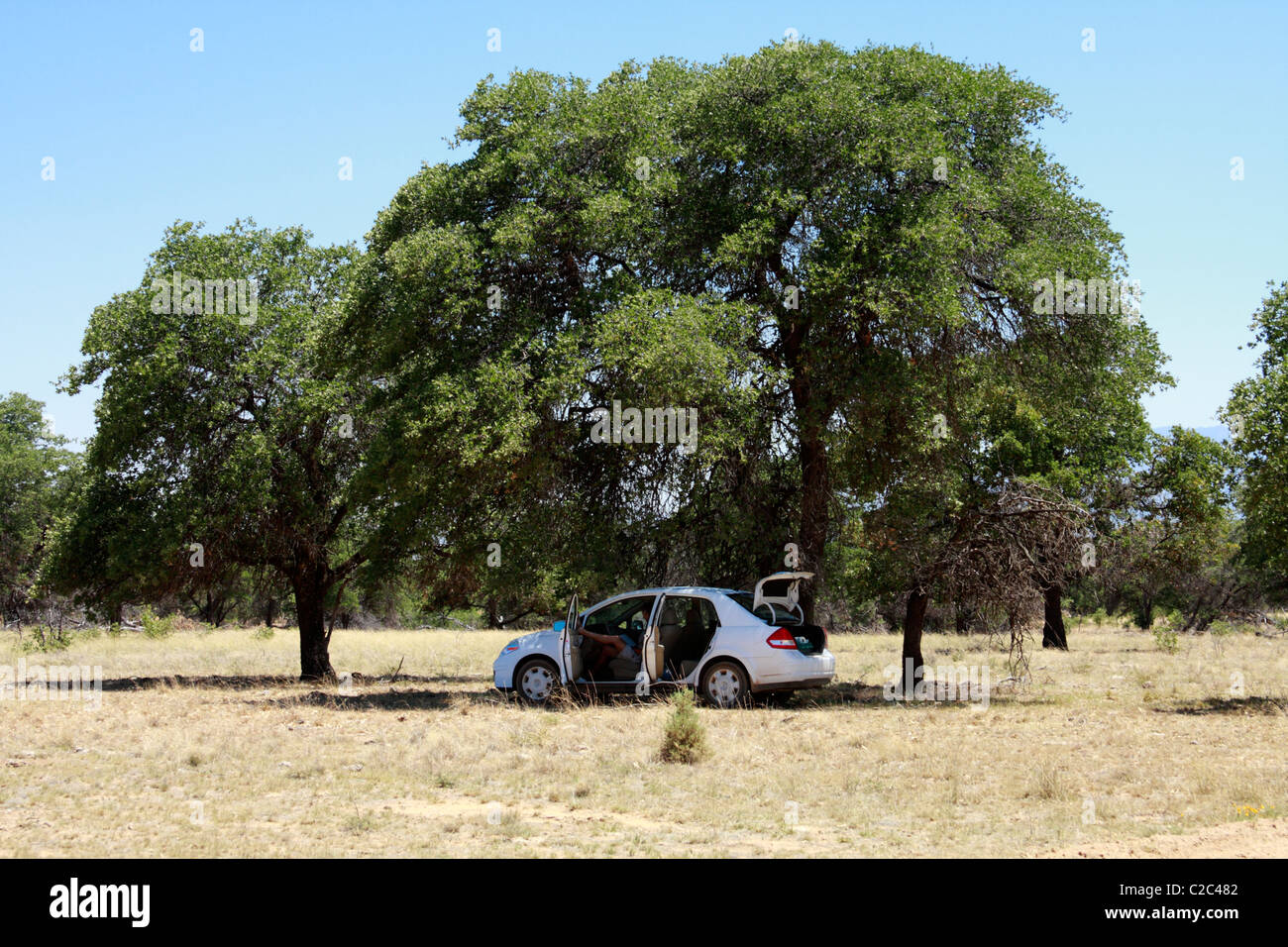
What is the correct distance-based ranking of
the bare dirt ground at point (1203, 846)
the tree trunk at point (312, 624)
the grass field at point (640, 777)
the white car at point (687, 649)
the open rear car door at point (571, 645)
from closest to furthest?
the bare dirt ground at point (1203, 846) → the grass field at point (640, 777) → the white car at point (687, 649) → the open rear car door at point (571, 645) → the tree trunk at point (312, 624)

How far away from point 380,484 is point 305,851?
10316mm

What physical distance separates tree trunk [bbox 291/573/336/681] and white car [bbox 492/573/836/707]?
8.17 meters

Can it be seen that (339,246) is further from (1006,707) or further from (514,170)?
(1006,707)

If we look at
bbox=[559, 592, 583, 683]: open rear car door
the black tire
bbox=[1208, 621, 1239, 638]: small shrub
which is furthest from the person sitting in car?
bbox=[1208, 621, 1239, 638]: small shrub

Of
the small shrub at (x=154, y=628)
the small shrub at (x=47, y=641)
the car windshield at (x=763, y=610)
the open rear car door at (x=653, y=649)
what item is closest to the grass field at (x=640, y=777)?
the open rear car door at (x=653, y=649)

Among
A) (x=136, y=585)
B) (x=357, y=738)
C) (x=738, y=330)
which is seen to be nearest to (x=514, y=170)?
(x=738, y=330)

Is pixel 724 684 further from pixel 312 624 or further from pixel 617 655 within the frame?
pixel 312 624

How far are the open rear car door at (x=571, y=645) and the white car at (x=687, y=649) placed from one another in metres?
0.01

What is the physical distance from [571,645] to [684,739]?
14.8 ft

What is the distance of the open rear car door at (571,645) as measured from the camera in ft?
Result: 49.0

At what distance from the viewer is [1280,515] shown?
51.4 feet

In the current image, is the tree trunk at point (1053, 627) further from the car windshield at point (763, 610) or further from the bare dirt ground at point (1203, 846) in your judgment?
the bare dirt ground at point (1203, 846)

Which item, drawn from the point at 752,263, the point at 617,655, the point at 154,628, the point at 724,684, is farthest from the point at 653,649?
the point at 154,628

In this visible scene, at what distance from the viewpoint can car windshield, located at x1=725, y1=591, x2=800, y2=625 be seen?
14852mm
